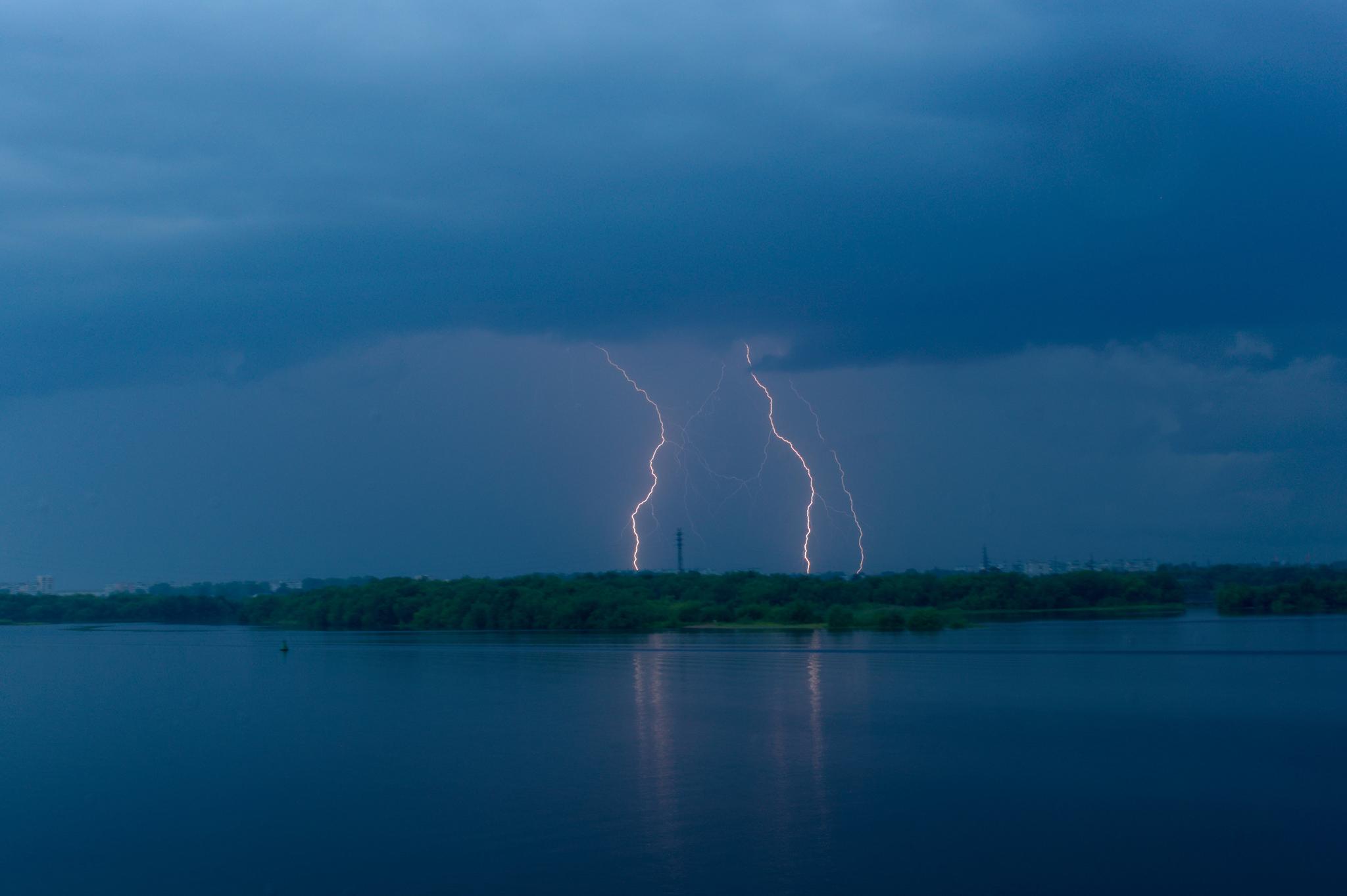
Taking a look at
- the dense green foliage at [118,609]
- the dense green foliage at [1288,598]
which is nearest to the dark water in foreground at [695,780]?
the dense green foliage at [1288,598]

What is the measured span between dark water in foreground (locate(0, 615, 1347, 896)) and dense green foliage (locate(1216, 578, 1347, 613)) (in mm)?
35889

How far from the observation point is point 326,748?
2659 centimetres

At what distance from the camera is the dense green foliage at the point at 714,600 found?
74188 mm

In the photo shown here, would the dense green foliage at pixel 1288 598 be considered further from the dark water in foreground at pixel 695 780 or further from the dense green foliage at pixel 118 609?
the dense green foliage at pixel 118 609

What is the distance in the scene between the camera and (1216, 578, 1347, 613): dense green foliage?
251 feet

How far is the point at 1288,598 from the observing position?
252 feet

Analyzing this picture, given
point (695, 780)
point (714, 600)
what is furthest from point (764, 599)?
point (695, 780)

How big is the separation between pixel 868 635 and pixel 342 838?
49685 mm

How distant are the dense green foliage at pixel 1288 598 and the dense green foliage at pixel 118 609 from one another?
85.7 metres

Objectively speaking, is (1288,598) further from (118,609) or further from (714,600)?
(118,609)

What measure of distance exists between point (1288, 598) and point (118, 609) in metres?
104

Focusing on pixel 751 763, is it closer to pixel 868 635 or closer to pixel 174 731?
pixel 174 731

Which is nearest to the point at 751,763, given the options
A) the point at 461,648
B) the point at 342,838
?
the point at 342,838

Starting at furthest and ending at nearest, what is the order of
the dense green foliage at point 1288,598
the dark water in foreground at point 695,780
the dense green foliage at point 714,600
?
the dense green foliage at point 1288,598 < the dense green foliage at point 714,600 < the dark water in foreground at point 695,780
